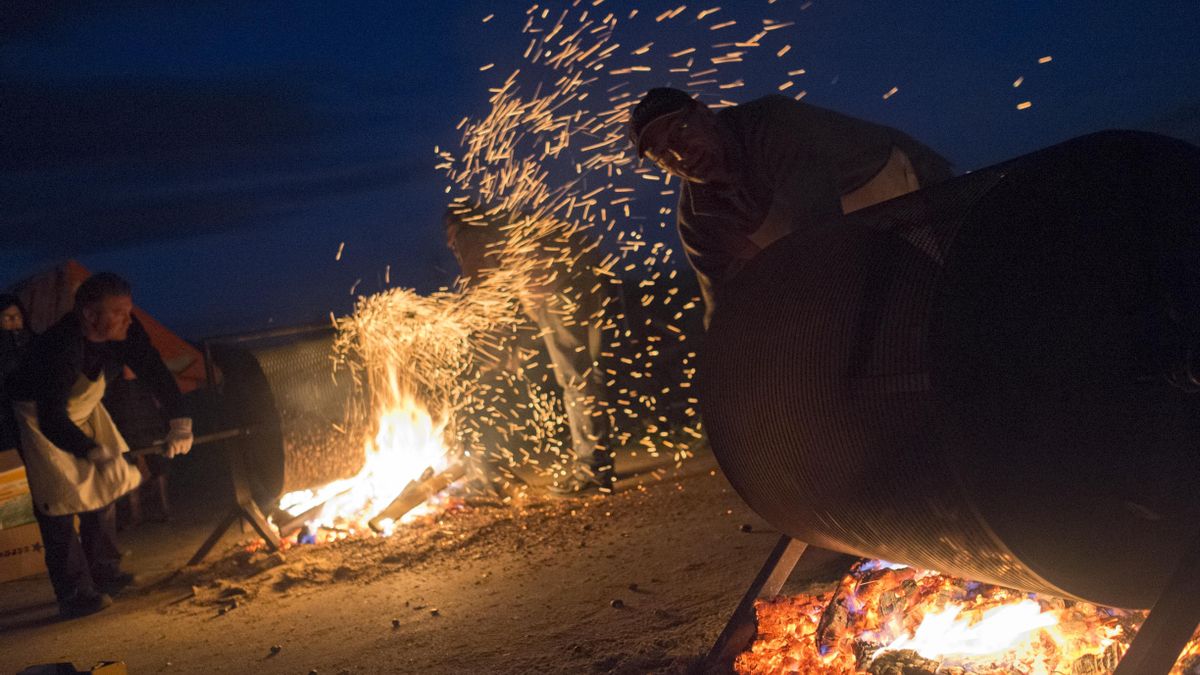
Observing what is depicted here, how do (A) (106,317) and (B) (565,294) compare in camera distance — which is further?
(B) (565,294)

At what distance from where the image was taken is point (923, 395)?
2.54 metres

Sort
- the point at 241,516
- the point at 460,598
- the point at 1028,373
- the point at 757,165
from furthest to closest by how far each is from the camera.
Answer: the point at 241,516 → the point at 460,598 → the point at 757,165 → the point at 1028,373

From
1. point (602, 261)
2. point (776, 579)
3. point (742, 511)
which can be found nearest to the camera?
point (776, 579)

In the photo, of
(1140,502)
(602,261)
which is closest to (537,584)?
(602,261)

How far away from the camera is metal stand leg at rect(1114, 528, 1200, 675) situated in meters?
2.37

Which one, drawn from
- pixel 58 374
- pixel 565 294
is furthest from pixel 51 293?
pixel 565 294

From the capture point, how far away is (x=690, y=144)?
12.2ft

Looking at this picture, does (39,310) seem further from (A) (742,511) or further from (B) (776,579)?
(B) (776,579)

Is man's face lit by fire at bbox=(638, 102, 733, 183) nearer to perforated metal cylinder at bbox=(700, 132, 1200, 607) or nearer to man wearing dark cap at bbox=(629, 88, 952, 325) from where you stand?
man wearing dark cap at bbox=(629, 88, 952, 325)

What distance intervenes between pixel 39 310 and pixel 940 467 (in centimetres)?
970

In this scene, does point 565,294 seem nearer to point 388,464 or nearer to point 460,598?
point 388,464

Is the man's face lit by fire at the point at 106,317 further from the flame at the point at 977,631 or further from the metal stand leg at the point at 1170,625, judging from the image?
the metal stand leg at the point at 1170,625

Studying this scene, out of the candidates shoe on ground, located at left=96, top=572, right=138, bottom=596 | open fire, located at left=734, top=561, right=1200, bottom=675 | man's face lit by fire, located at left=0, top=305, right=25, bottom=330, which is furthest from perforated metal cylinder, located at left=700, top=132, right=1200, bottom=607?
man's face lit by fire, located at left=0, top=305, right=25, bottom=330

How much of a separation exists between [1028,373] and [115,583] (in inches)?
268
